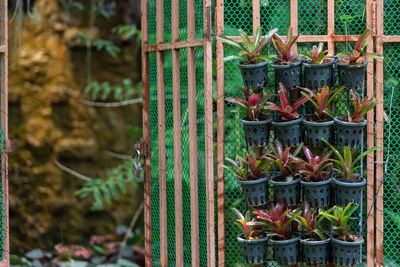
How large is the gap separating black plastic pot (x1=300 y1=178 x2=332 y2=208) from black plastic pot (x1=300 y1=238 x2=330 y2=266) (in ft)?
0.76

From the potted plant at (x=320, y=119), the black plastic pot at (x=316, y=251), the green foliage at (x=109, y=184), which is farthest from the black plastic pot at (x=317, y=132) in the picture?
the green foliage at (x=109, y=184)

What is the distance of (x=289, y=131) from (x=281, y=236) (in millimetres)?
668

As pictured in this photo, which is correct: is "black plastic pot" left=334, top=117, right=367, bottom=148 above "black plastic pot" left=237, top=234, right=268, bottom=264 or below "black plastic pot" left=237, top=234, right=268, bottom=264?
above

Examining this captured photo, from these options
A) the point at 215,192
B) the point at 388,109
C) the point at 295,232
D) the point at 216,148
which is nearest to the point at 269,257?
the point at 295,232

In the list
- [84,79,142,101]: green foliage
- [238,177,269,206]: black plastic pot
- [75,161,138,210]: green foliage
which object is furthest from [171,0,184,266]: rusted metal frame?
[84,79,142,101]: green foliage

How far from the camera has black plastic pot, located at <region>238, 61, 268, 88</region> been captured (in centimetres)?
369

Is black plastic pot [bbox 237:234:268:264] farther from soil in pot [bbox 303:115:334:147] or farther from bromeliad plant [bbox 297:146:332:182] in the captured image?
soil in pot [bbox 303:115:334:147]

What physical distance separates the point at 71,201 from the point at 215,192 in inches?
124

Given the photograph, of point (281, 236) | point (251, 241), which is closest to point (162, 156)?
point (251, 241)

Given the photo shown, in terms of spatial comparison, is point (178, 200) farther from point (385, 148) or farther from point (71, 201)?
point (71, 201)

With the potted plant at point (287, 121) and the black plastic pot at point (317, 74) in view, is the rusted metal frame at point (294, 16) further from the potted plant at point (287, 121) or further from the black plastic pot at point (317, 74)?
the potted plant at point (287, 121)

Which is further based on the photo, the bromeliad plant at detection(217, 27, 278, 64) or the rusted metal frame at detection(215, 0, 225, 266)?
the rusted metal frame at detection(215, 0, 225, 266)

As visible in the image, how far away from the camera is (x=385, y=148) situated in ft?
12.9

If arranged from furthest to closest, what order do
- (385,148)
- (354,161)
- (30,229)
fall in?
(30,229) < (385,148) < (354,161)
